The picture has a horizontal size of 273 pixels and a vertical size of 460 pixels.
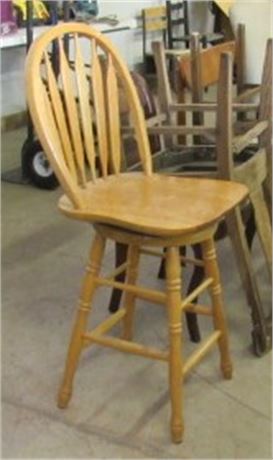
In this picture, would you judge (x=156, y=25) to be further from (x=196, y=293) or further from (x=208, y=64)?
(x=196, y=293)

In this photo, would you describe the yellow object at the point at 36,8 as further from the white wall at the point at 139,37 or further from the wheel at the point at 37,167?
the wheel at the point at 37,167

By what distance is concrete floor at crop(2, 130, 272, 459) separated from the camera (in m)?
1.76

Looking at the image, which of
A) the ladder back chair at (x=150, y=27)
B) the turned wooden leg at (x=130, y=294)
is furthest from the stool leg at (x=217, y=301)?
the ladder back chair at (x=150, y=27)

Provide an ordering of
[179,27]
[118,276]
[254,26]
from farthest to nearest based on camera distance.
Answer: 1. [179,27]
2. [254,26]
3. [118,276]

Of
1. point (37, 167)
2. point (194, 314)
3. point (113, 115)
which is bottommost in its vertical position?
point (37, 167)

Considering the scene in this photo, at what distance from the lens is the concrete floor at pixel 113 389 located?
69.1 inches

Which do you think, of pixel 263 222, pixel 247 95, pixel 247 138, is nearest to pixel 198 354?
pixel 263 222

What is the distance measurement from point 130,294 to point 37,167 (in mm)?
2007

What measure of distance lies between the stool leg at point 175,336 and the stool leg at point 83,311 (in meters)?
0.23

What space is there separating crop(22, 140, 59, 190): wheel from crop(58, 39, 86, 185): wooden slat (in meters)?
2.01

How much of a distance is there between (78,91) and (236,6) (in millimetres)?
1268

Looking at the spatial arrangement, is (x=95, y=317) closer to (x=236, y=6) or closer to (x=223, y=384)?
(x=223, y=384)

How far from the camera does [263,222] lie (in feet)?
7.11

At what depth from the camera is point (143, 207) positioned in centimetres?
171
